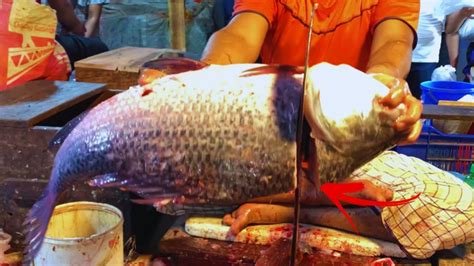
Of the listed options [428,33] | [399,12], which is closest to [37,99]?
[399,12]

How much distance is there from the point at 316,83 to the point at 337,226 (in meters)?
1.23

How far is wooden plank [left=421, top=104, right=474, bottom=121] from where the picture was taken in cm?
215

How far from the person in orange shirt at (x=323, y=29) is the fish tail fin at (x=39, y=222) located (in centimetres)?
105

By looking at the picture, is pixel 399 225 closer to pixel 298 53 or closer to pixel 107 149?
pixel 298 53

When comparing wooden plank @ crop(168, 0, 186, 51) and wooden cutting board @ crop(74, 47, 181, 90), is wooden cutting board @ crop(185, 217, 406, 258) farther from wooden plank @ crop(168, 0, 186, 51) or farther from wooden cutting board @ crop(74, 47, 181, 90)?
wooden plank @ crop(168, 0, 186, 51)

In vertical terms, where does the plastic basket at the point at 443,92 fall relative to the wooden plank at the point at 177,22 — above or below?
below

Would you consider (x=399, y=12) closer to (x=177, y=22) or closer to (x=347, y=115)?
(x=347, y=115)

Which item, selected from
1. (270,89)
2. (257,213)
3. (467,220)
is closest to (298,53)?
(257,213)

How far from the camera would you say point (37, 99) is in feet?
7.47

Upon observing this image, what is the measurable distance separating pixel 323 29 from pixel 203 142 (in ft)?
4.40

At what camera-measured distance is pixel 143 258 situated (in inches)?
86.5

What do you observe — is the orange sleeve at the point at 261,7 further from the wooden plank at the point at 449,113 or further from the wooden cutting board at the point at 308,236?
the wooden cutting board at the point at 308,236

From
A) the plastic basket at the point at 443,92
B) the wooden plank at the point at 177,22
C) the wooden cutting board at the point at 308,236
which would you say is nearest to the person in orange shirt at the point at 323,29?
the wooden cutting board at the point at 308,236

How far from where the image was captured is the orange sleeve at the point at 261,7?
2316 mm
